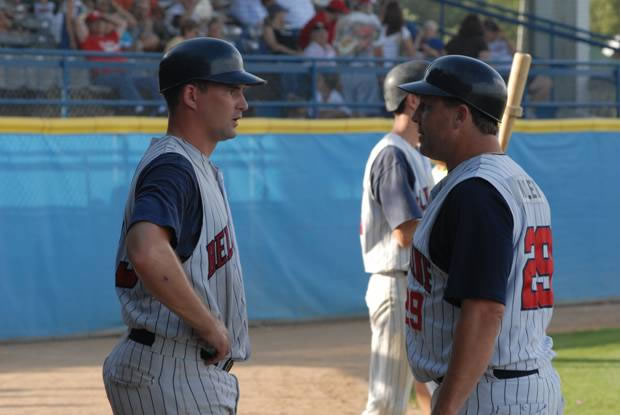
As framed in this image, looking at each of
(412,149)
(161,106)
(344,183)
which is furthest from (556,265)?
(412,149)

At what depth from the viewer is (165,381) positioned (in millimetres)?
3172

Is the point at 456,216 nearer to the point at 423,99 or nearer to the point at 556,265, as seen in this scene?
the point at 423,99

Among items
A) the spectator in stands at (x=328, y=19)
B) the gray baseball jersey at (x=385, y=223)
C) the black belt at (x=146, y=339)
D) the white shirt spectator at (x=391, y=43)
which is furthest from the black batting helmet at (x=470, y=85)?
the white shirt spectator at (x=391, y=43)

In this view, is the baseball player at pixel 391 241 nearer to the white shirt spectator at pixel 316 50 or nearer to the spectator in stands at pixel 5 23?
the spectator in stands at pixel 5 23

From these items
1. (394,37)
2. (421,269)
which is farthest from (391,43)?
(421,269)

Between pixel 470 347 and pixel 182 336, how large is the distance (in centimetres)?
89

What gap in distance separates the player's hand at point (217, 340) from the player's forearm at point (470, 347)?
672 mm

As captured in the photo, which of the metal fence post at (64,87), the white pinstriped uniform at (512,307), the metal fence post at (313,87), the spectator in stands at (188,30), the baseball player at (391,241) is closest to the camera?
the white pinstriped uniform at (512,307)

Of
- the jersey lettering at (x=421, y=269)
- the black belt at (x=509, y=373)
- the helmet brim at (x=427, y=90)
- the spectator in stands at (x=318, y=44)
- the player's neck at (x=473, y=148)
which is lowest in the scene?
the spectator in stands at (x=318, y=44)

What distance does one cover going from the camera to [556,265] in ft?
38.3

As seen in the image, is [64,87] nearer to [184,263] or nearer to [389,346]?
[389,346]

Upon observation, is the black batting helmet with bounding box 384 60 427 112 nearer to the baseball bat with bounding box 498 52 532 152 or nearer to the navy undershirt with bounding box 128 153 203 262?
the baseball bat with bounding box 498 52 532 152

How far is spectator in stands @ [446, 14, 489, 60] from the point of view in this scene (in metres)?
14.0

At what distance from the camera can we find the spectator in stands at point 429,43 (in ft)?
46.7
